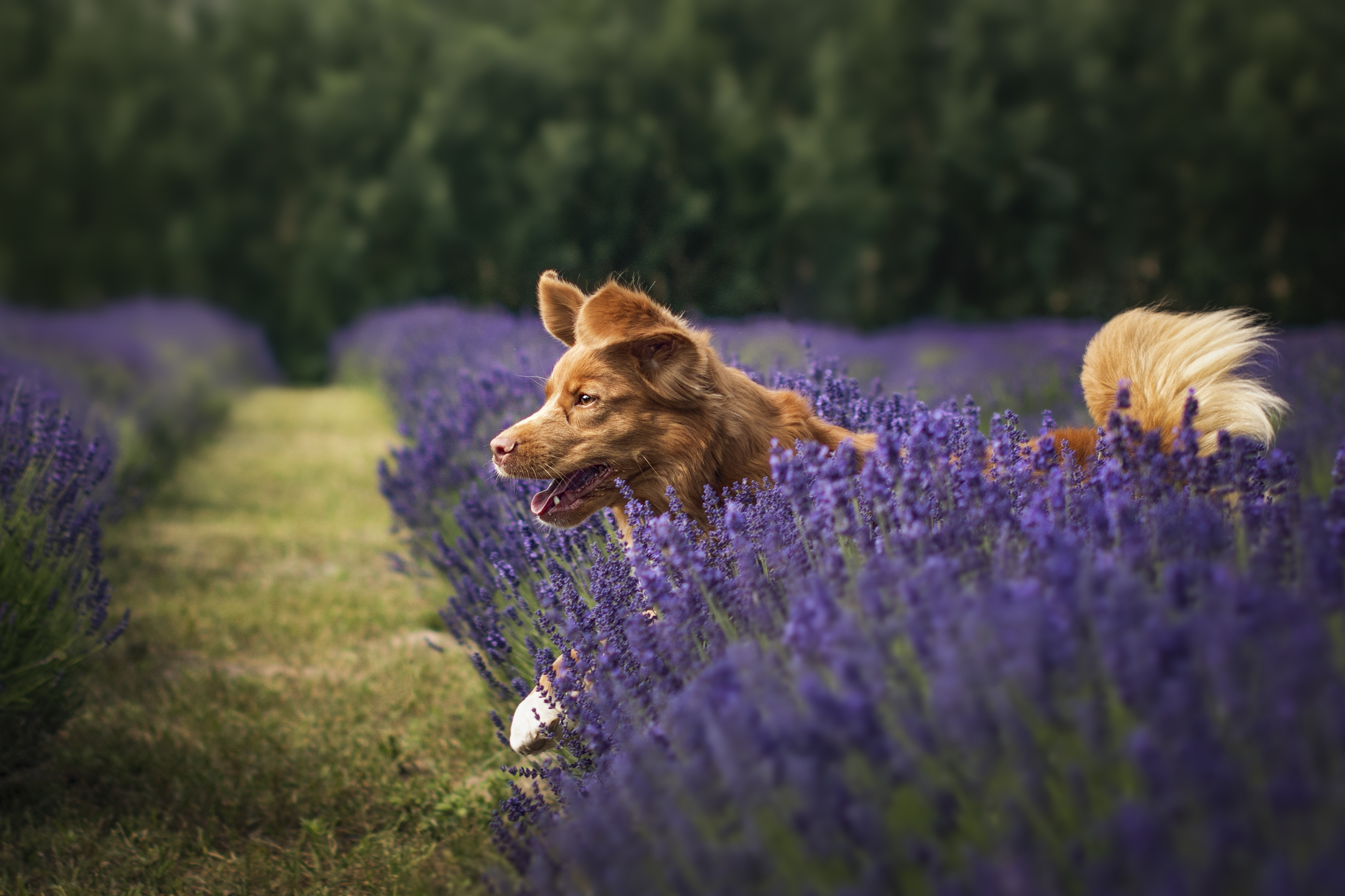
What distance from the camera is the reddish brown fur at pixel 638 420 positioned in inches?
71.1

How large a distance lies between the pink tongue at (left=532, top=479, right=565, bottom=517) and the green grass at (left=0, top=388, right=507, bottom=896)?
0.68 meters

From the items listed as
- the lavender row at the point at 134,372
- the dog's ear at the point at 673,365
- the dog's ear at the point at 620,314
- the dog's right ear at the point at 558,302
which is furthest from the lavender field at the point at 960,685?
the lavender row at the point at 134,372

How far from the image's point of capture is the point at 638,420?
1824 mm

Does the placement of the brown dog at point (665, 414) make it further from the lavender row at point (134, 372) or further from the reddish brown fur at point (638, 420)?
the lavender row at point (134, 372)

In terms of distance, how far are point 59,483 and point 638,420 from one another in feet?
5.92

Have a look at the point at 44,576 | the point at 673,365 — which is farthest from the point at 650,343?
the point at 44,576

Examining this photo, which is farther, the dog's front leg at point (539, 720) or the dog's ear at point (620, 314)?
the dog's ear at point (620, 314)

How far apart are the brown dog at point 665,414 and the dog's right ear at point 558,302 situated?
146 mm

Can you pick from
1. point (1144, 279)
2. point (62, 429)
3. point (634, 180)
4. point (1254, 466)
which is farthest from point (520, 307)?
point (1254, 466)

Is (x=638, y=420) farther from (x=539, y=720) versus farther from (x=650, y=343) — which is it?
(x=539, y=720)

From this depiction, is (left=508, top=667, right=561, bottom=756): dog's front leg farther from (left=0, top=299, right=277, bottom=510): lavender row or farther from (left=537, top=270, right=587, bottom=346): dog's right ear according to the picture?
(left=0, top=299, right=277, bottom=510): lavender row

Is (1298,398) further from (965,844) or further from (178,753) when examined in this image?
(178,753)

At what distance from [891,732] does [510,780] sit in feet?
4.42

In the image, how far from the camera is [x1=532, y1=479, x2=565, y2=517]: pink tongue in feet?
6.12
